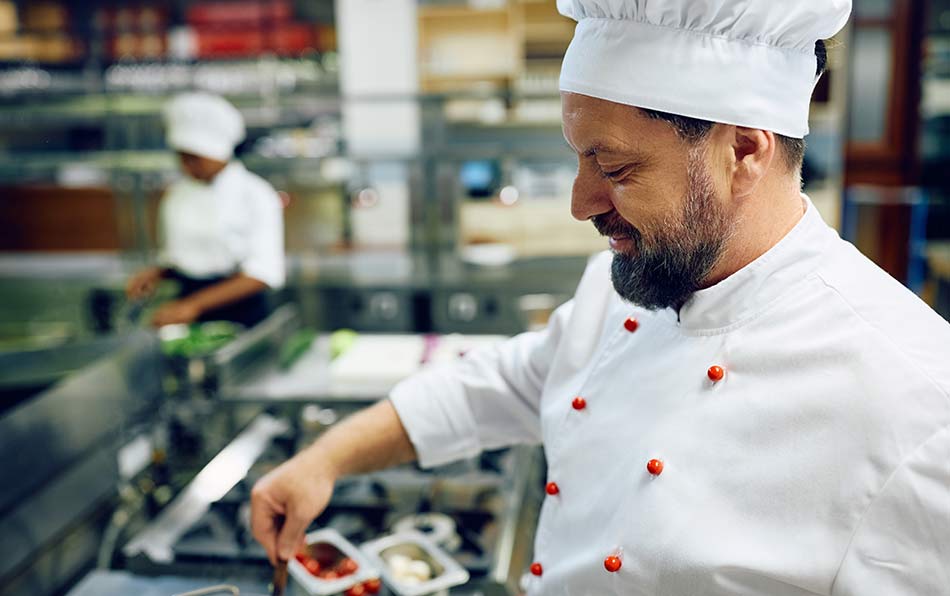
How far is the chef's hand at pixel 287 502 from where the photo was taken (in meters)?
1.13

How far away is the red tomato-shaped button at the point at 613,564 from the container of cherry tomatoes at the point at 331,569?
0.51 metres

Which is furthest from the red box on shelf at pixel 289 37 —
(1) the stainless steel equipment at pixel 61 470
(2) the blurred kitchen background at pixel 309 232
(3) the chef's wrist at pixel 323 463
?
(3) the chef's wrist at pixel 323 463

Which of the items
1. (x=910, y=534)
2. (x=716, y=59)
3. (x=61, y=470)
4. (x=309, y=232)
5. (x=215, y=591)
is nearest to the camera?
(x=910, y=534)

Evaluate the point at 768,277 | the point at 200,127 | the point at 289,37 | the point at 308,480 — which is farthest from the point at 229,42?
the point at 768,277

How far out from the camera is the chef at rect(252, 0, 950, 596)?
79 centimetres

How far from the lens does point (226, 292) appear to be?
2.86 meters

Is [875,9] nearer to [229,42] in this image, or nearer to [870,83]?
[870,83]

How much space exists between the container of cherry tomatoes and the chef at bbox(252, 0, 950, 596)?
382 mm

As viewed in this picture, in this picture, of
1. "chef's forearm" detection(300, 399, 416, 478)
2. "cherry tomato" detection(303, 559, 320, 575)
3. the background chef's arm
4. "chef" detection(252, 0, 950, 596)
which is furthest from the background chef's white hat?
"cherry tomato" detection(303, 559, 320, 575)

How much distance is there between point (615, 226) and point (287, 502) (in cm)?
57

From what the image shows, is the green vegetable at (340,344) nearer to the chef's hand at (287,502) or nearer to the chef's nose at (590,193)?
the chef's hand at (287,502)

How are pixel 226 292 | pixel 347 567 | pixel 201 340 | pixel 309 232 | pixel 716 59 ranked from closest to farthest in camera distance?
pixel 716 59 → pixel 347 567 → pixel 201 340 → pixel 226 292 → pixel 309 232

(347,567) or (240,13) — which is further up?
(240,13)

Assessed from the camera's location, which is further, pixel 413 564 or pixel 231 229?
pixel 231 229
